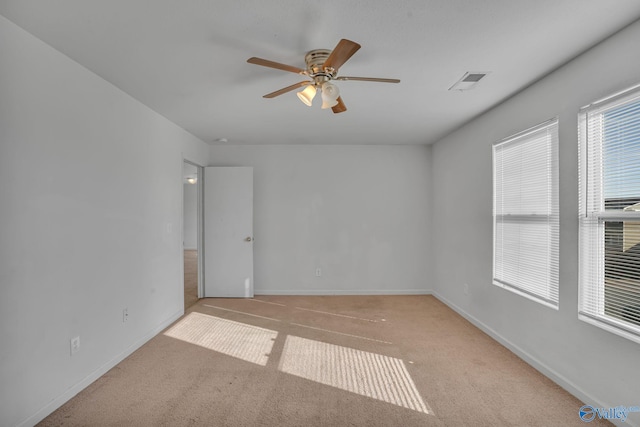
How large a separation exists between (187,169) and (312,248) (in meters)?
5.27

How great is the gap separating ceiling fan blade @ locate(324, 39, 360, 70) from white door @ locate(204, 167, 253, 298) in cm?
321

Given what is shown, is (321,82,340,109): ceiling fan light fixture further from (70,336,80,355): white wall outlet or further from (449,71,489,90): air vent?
(70,336,80,355): white wall outlet

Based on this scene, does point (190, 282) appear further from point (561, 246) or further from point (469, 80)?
point (561, 246)

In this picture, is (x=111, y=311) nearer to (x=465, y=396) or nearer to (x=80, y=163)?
(x=80, y=163)

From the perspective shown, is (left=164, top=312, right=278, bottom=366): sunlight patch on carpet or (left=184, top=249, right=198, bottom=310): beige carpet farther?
(left=184, top=249, right=198, bottom=310): beige carpet

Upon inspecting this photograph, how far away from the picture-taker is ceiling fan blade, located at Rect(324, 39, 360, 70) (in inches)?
68.0

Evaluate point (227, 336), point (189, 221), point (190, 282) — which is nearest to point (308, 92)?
point (227, 336)

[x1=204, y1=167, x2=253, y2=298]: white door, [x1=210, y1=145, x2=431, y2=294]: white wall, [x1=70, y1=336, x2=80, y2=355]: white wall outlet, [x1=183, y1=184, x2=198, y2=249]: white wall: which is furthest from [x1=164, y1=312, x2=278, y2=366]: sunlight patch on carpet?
[x1=183, y1=184, x2=198, y2=249]: white wall

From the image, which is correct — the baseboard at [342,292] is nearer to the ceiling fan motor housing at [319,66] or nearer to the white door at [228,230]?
the white door at [228,230]

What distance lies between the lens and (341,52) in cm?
183

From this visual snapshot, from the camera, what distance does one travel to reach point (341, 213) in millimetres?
5250

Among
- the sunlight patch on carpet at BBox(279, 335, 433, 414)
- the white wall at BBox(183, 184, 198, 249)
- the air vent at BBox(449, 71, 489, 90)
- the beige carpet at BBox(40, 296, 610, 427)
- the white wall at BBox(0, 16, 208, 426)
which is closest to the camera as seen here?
the white wall at BBox(0, 16, 208, 426)

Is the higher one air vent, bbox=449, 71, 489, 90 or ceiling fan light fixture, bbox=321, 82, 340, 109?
air vent, bbox=449, 71, 489, 90

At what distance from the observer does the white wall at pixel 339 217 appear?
523 cm
